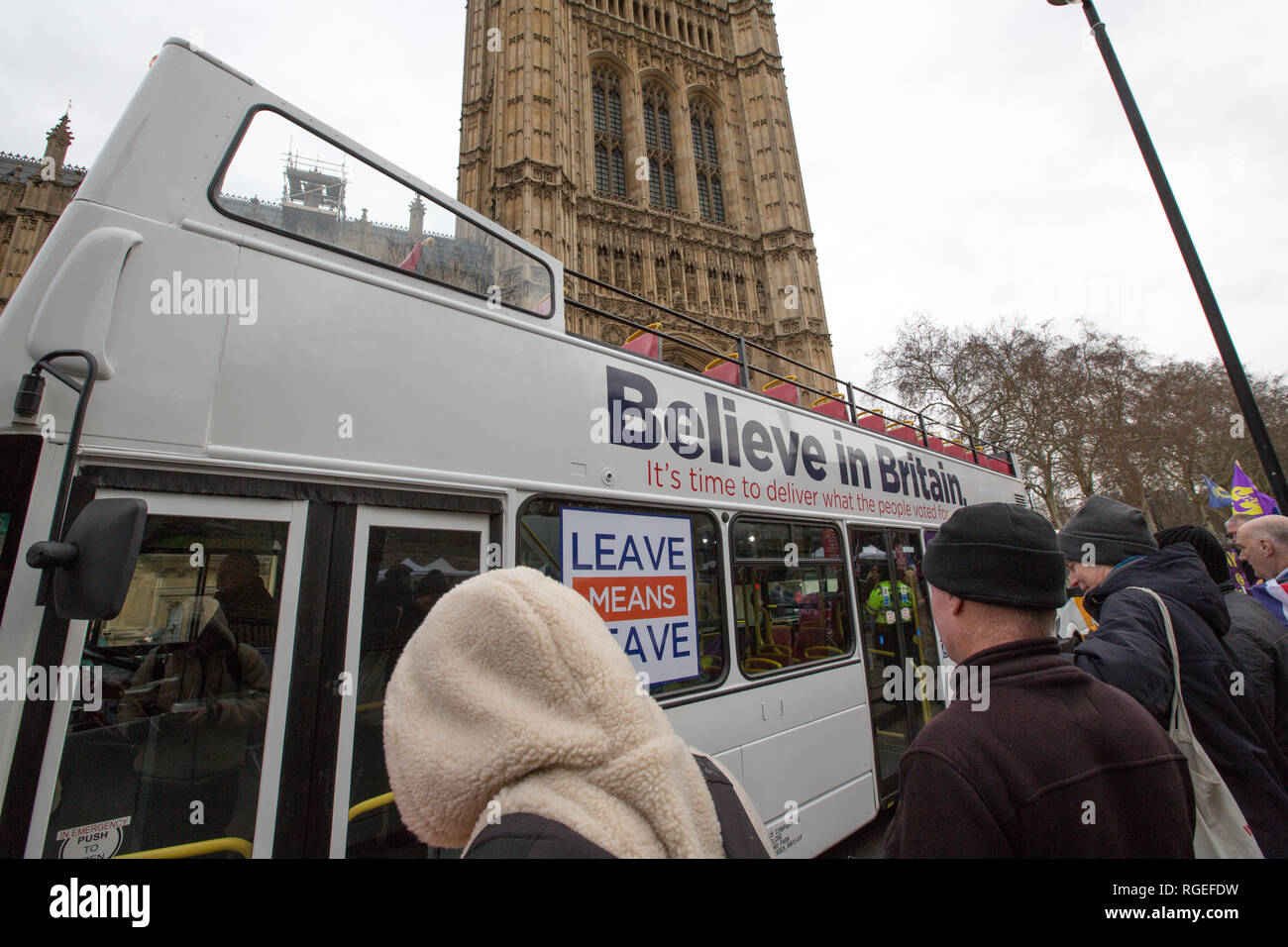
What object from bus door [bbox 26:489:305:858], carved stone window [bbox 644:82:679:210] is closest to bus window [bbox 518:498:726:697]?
bus door [bbox 26:489:305:858]

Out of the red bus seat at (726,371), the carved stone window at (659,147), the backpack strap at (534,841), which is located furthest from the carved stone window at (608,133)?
the backpack strap at (534,841)

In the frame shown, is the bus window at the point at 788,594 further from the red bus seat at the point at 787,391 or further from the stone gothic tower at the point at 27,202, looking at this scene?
the stone gothic tower at the point at 27,202

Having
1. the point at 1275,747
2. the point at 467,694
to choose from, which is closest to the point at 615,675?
the point at 467,694

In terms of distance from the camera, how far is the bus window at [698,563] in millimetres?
2592

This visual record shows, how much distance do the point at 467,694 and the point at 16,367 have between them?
1908mm

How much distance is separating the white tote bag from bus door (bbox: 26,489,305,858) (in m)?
2.74

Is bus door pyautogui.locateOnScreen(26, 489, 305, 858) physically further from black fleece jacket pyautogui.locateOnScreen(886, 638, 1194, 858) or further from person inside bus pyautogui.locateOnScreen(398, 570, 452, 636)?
black fleece jacket pyautogui.locateOnScreen(886, 638, 1194, 858)

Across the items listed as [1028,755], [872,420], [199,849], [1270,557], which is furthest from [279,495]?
[872,420]

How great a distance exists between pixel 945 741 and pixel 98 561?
6.49 ft

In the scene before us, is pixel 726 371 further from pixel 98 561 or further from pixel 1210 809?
pixel 98 561

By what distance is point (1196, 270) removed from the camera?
505 centimetres

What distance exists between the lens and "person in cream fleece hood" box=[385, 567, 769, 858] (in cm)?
75

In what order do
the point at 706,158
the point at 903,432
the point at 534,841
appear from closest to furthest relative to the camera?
1. the point at 534,841
2. the point at 903,432
3. the point at 706,158

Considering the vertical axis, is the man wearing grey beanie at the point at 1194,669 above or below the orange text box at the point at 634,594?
below
